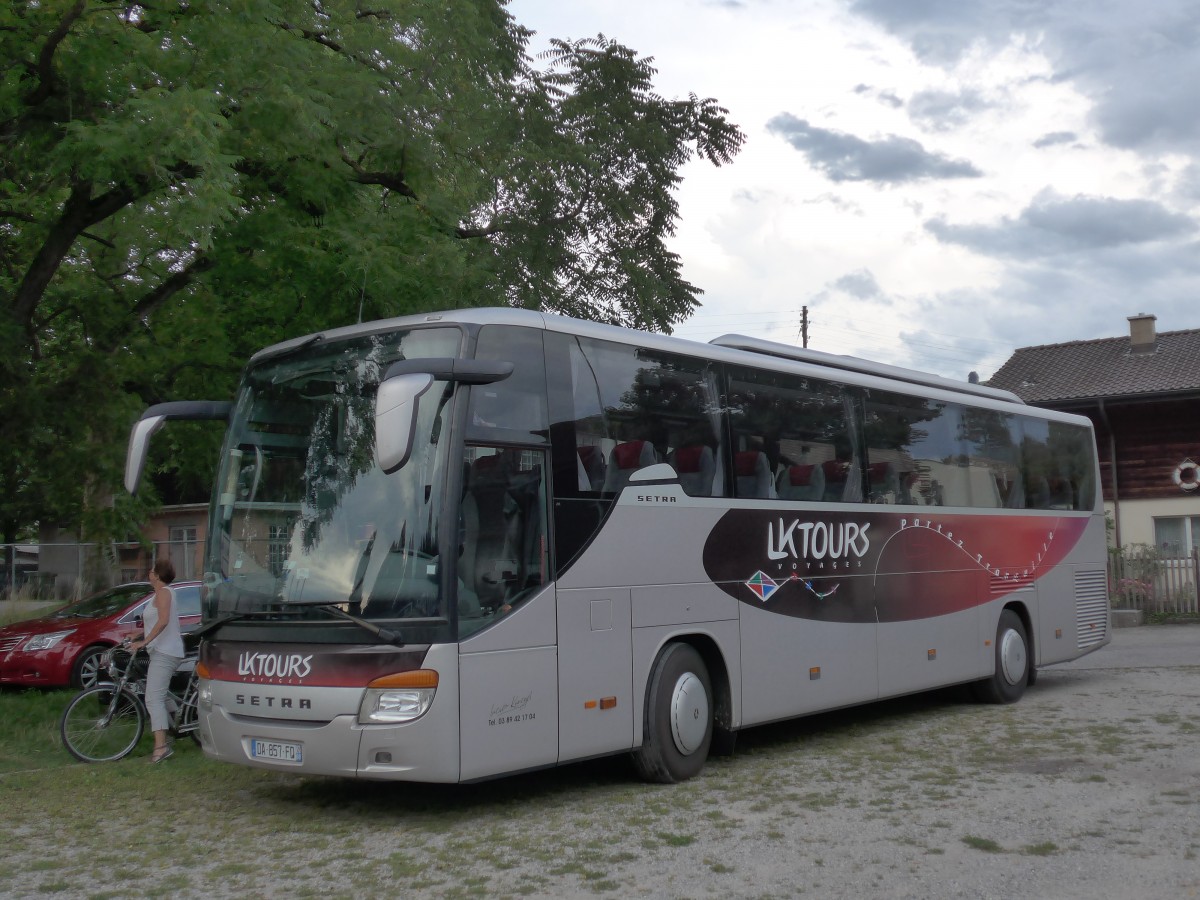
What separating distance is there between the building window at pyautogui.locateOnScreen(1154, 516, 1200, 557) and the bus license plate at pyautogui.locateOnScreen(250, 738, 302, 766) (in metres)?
29.6

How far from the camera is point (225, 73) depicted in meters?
13.5

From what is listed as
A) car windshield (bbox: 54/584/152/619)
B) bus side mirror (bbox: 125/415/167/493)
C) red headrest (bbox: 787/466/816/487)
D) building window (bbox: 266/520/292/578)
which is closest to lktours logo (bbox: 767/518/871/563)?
red headrest (bbox: 787/466/816/487)

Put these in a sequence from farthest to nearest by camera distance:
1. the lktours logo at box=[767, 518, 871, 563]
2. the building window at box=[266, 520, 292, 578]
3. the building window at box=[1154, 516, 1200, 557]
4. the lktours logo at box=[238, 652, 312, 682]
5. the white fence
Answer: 1. the building window at box=[1154, 516, 1200, 557]
2. the white fence
3. the lktours logo at box=[767, 518, 871, 563]
4. the building window at box=[266, 520, 292, 578]
5. the lktours logo at box=[238, 652, 312, 682]

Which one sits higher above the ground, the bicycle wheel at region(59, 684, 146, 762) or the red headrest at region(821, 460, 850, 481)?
the red headrest at region(821, 460, 850, 481)

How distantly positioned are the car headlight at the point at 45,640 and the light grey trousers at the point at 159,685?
6456 millimetres

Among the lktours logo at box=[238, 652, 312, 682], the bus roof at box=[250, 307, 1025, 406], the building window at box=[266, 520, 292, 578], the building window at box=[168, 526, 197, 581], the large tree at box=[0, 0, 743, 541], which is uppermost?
the large tree at box=[0, 0, 743, 541]

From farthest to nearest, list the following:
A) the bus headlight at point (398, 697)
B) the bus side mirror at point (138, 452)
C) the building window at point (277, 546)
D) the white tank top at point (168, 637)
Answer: the white tank top at point (168, 637), the bus side mirror at point (138, 452), the building window at point (277, 546), the bus headlight at point (398, 697)

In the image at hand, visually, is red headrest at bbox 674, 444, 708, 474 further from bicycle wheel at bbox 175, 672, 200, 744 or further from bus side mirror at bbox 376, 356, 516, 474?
bicycle wheel at bbox 175, 672, 200, 744

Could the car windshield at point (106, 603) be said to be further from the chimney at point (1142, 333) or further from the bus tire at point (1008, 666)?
the chimney at point (1142, 333)

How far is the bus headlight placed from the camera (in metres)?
8.00

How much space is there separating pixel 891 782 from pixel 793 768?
1.07 metres

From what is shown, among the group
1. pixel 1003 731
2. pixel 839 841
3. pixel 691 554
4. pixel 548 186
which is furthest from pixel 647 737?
pixel 548 186

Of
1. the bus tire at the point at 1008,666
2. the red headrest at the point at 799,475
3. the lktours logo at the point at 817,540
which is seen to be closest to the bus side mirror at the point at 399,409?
the lktours logo at the point at 817,540

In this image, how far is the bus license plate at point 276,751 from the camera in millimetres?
8352
